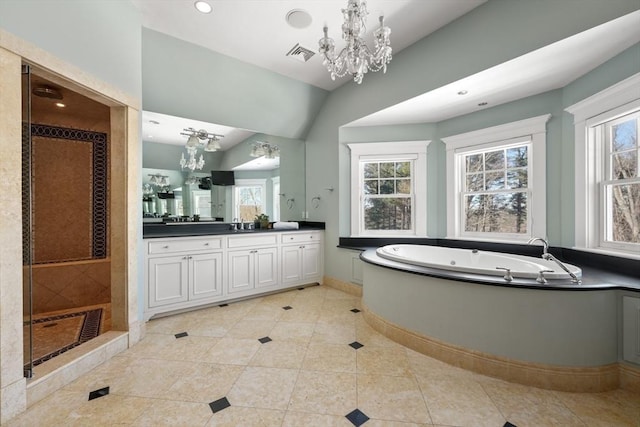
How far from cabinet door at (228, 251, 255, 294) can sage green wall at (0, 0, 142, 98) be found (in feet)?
6.47

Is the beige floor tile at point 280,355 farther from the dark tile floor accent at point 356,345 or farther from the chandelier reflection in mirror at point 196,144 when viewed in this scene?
the chandelier reflection in mirror at point 196,144

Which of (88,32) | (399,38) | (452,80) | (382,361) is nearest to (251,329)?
(382,361)

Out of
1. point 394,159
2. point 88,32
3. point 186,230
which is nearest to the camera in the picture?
point 88,32

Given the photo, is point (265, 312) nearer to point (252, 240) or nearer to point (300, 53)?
point (252, 240)

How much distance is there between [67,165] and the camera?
305 cm

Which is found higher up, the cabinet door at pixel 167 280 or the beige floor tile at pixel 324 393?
the cabinet door at pixel 167 280

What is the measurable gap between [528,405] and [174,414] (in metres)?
2.09

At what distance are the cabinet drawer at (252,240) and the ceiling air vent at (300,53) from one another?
223cm

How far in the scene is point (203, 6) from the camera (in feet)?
7.41

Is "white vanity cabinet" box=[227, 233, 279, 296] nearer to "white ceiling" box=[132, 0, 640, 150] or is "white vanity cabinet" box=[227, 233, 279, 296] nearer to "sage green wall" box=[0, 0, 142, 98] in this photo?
"white ceiling" box=[132, 0, 640, 150]

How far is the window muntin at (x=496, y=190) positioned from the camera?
2.92m

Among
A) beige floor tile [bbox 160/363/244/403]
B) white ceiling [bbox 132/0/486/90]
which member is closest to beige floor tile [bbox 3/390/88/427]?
beige floor tile [bbox 160/363/244/403]

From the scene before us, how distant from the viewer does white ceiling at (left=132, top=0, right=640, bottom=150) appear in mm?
Result: 1975

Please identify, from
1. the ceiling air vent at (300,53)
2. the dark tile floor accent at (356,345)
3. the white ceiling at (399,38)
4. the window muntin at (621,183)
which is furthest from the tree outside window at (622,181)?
the ceiling air vent at (300,53)
